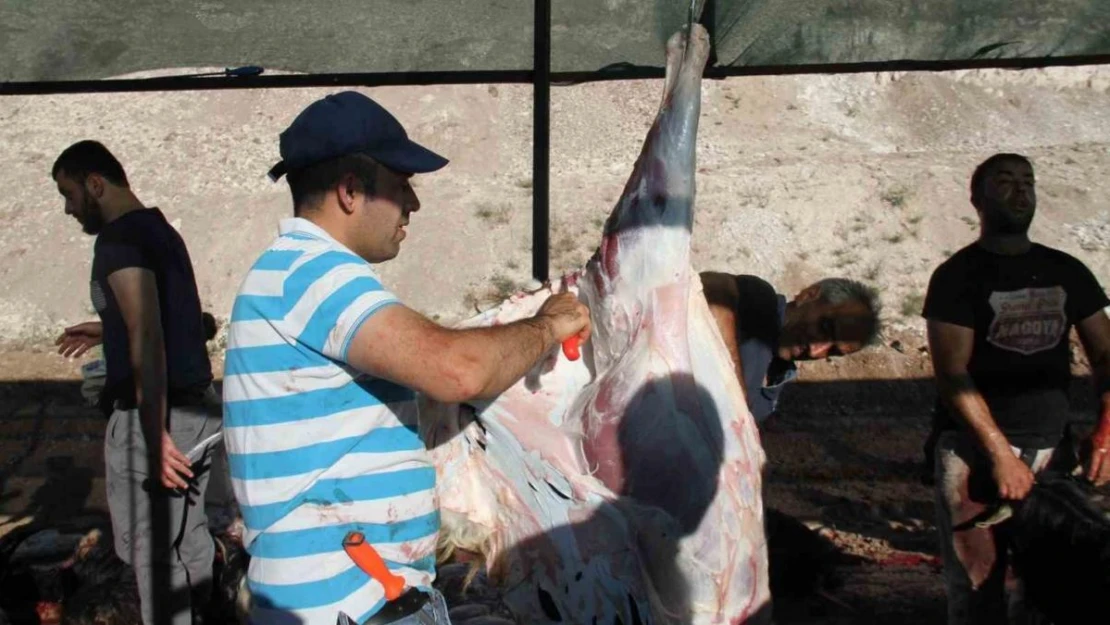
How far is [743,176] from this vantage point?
12.1 meters

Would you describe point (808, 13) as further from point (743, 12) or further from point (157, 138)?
point (157, 138)

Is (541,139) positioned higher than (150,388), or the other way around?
(541,139)

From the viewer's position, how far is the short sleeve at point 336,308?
196cm

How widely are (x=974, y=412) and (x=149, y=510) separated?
9.35 feet

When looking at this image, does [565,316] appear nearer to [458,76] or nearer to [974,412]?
[458,76]

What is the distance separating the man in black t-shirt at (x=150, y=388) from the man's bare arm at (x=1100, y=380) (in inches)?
123

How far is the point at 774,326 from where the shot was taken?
2775 mm

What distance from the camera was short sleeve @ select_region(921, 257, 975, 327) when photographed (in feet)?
12.2

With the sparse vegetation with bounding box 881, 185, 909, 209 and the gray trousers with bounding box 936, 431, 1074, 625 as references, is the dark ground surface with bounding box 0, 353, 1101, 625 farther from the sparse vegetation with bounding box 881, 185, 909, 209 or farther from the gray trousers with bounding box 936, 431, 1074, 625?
the sparse vegetation with bounding box 881, 185, 909, 209

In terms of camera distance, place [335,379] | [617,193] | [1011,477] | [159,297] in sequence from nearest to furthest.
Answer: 1. [335,379]
2. [1011,477]
3. [159,297]
4. [617,193]

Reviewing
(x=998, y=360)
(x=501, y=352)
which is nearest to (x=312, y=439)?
(x=501, y=352)

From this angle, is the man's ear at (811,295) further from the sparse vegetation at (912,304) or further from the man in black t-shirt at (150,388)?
the sparse vegetation at (912,304)

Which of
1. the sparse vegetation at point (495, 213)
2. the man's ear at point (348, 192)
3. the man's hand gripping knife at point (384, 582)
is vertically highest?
the sparse vegetation at point (495, 213)

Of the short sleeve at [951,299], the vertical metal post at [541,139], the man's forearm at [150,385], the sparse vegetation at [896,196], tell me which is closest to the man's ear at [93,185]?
the man's forearm at [150,385]
